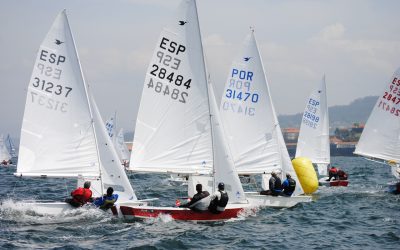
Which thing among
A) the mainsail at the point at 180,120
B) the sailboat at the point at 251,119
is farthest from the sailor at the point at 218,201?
the sailboat at the point at 251,119

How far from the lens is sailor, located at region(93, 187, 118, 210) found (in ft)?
57.2

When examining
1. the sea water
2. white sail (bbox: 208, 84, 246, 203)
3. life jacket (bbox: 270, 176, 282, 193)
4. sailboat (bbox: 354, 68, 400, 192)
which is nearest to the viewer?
the sea water

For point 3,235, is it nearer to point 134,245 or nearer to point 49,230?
point 49,230

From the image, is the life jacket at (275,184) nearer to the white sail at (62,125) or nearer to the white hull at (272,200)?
the white hull at (272,200)

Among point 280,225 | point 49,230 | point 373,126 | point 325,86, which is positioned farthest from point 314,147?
point 49,230

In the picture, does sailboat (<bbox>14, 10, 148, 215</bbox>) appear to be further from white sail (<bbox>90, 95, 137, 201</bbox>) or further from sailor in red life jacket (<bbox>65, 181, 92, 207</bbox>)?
sailor in red life jacket (<bbox>65, 181, 92, 207</bbox>)

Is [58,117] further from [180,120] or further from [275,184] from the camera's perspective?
[275,184]

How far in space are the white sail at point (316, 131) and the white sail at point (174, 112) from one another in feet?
67.1

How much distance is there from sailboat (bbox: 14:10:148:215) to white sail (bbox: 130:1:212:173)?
1159 mm

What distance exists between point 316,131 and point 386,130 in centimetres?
1052

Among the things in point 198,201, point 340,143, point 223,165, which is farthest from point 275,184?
Answer: point 340,143

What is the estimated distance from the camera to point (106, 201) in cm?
1742

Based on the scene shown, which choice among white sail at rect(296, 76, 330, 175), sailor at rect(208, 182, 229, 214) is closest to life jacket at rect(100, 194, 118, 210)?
sailor at rect(208, 182, 229, 214)

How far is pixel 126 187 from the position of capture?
60.8 ft
